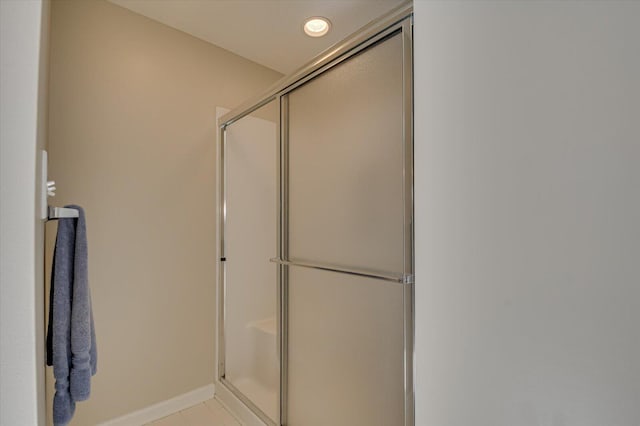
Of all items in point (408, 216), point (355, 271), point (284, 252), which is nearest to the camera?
point (408, 216)

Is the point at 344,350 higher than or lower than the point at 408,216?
lower

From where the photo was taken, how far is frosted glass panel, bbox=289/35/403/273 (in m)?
1.07

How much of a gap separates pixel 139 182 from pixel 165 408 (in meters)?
1.39

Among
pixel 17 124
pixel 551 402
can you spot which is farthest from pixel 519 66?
pixel 17 124

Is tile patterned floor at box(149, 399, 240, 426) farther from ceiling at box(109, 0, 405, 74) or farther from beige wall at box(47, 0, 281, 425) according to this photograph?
ceiling at box(109, 0, 405, 74)

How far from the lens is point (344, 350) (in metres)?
1.22

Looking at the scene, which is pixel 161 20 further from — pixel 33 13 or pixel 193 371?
pixel 193 371

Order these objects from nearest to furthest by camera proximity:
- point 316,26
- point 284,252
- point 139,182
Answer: point 284,252, point 139,182, point 316,26

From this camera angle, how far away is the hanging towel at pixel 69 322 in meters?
0.78

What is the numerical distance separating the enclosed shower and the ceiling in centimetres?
56

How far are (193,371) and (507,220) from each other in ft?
6.84

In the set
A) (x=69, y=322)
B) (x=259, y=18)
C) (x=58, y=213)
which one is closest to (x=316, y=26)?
(x=259, y=18)

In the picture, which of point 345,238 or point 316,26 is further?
point 316,26

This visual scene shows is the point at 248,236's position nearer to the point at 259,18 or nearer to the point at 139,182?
the point at 139,182
